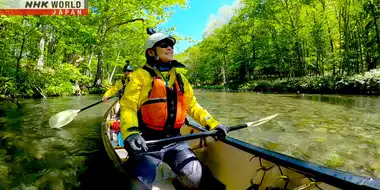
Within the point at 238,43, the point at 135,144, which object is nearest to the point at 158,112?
the point at 135,144

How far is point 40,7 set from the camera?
13391mm

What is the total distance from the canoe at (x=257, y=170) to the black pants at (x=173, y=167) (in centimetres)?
33

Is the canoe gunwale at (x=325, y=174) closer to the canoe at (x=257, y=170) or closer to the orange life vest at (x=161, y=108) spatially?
the canoe at (x=257, y=170)

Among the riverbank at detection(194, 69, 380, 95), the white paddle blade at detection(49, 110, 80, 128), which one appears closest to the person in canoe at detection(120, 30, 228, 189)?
the white paddle blade at detection(49, 110, 80, 128)

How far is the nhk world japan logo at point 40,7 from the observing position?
11952mm

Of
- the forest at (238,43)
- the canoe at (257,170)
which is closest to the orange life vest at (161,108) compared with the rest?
the canoe at (257,170)

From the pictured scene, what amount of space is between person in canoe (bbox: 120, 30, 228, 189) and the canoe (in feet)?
1.34

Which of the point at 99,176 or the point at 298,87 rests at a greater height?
the point at 298,87

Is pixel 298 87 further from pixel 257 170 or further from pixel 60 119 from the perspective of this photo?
pixel 257 170

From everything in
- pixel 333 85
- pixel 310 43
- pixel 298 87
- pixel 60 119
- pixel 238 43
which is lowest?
pixel 60 119

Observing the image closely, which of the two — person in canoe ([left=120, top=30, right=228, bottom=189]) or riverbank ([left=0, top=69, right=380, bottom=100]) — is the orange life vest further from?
riverbank ([left=0, top=69, right=380, bottom=100])

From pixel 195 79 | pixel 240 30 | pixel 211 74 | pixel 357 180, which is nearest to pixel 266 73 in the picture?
pixel 240 30

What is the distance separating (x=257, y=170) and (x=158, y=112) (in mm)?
1298

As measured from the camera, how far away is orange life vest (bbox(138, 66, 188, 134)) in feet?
9.71
